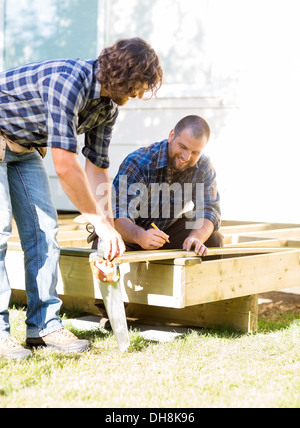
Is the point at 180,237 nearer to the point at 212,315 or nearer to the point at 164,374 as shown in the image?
the point at 212,315

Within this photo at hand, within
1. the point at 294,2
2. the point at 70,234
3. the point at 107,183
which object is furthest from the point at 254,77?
the point at 107,183

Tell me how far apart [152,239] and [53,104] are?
0.99 meters

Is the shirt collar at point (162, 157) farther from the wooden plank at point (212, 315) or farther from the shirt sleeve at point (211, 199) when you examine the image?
the wooden plank at point (212, 315)

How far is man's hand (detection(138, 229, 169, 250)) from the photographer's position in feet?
11.3

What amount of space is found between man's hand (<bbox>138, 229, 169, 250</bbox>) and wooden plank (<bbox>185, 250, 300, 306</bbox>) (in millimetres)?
230

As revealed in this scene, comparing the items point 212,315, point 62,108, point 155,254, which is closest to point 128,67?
point 62,108

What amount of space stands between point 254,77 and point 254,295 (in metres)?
2.50

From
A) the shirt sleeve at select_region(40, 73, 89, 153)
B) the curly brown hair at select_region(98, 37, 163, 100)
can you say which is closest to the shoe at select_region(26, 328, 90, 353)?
the shirt sleeve at select_region(40, 73, 89, 153)

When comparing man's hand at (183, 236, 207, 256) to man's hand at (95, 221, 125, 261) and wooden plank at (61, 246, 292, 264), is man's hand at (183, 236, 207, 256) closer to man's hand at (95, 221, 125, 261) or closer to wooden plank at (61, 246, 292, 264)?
wooden plank at (61, 246, 292, 264)

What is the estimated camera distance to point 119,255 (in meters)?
3.02

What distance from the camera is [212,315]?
12.8 feet

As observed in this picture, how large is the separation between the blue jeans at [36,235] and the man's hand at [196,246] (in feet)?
2.27

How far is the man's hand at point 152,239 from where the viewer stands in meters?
3.46

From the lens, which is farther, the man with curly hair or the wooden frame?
the wooden frame
